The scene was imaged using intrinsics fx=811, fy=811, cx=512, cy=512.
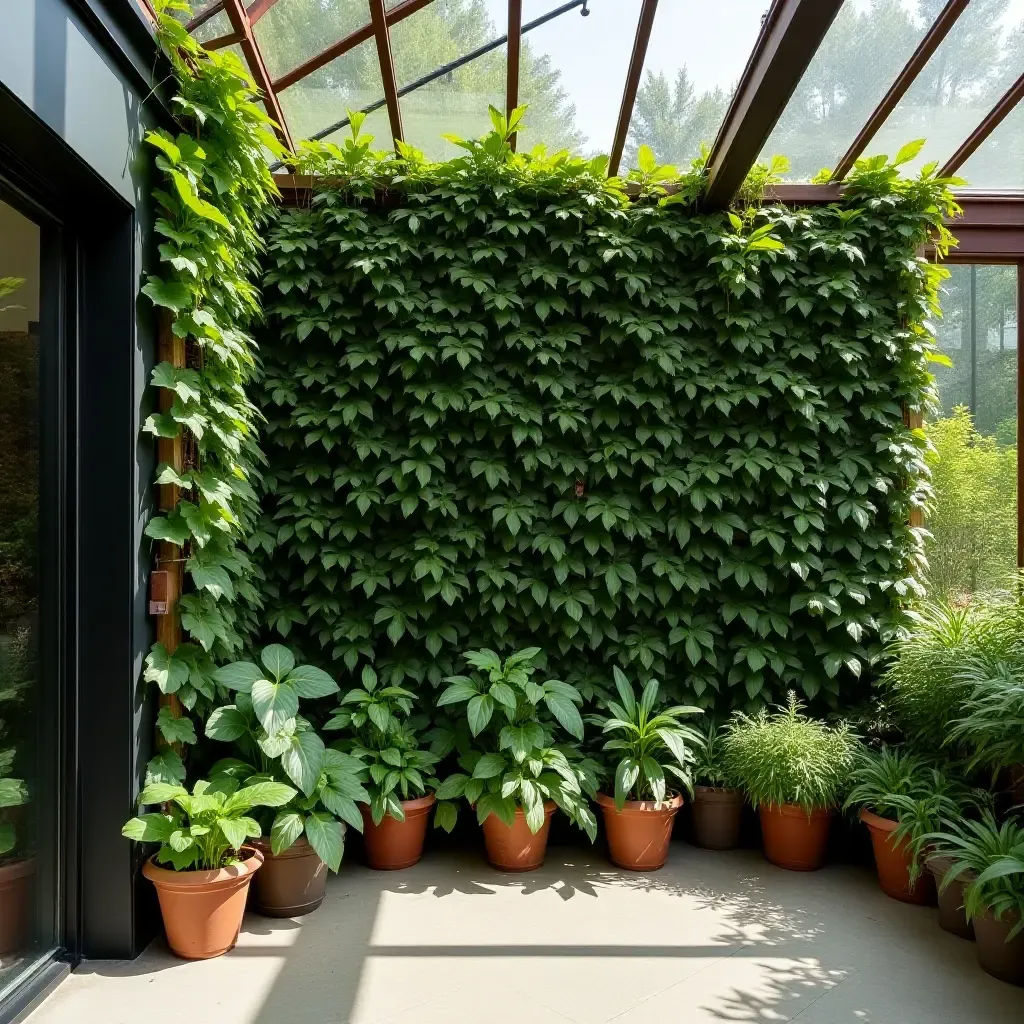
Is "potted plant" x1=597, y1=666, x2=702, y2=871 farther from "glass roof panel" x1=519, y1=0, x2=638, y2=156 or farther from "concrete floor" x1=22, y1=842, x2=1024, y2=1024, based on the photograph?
"glass roof panel" x1=519, y1=0, x2=638, y2=156

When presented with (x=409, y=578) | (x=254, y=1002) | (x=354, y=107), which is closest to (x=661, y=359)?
(x=409, y=578)

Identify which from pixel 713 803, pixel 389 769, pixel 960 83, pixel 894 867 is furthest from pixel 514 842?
pixel 960 83

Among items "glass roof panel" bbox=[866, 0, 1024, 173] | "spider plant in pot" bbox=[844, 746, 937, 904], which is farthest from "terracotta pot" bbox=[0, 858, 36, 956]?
"glass roof panel" bbox=[866, 0, 1024, 173]

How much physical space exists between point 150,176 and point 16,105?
0.83 meters

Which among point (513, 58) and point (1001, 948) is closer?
point (1001, 948)

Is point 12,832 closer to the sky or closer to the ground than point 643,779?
closer to the sky

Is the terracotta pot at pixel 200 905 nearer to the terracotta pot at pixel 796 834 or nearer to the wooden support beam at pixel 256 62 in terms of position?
the terracotta pot at pixel 796 834

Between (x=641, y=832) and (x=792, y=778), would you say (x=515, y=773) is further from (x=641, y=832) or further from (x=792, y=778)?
(x=792, y=778)

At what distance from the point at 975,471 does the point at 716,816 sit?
7.40ft

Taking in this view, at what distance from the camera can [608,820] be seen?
3557mm

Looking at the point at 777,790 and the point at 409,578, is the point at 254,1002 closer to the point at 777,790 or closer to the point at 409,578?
the point at 409,578

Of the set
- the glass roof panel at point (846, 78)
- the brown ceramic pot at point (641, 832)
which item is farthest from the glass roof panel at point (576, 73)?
the brown ceramic pot at point (641, 832)

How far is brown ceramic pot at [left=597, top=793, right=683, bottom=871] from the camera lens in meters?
3.46

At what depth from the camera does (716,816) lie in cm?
374
